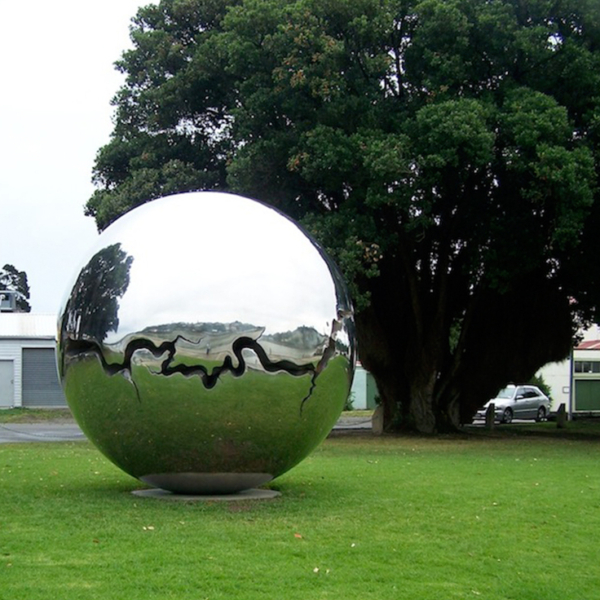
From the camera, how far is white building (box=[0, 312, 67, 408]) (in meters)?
47.1

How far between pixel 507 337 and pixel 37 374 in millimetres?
24567

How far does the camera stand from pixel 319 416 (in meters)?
12.3

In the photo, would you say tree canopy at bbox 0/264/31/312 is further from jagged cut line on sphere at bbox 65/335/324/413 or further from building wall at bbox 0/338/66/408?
jagged cut line on sphere at bbox 65/335/324/413

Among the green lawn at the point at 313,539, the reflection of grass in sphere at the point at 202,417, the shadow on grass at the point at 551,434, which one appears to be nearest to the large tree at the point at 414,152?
the shadow on grass at the point at 551,434

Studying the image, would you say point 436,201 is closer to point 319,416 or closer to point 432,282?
point 432,282

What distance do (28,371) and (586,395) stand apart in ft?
83.4

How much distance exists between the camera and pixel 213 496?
12.7 meters

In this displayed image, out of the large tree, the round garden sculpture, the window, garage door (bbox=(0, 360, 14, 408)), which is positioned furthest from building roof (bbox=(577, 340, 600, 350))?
the round garden sculpture

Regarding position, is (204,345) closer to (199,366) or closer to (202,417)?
(199,366)

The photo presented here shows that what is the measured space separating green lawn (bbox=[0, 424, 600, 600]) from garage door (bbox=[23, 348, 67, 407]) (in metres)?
31.1

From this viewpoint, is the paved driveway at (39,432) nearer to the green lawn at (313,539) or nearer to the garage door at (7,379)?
the garage door at (7,379)

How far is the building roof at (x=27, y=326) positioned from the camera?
156 ft

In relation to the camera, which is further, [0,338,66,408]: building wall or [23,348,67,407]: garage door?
[23,348,67,407]: garage door

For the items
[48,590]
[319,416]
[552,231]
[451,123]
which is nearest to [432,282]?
[552,231]
